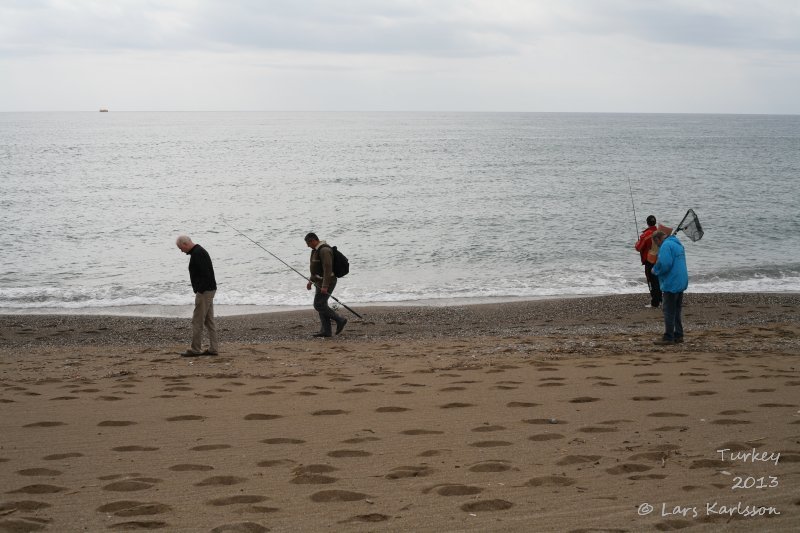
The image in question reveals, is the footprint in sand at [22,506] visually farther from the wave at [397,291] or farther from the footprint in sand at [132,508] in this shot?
the wave at [397,291]

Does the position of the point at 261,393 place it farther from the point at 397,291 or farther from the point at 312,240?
the point at 397,291

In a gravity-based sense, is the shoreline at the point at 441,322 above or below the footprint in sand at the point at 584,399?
below

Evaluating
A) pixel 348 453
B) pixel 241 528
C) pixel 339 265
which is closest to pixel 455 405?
pixel 348 453

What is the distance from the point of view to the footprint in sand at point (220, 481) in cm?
457

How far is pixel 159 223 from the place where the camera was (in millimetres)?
29969

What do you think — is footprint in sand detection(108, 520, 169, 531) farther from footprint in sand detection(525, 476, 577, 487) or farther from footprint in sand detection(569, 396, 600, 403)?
footprint in sand detection(569, 396, 600, 403)

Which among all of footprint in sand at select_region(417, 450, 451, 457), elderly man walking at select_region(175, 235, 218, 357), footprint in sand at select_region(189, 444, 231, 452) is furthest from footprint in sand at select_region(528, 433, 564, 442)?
elderly man walking at select_region(175, 235, 218, 357)

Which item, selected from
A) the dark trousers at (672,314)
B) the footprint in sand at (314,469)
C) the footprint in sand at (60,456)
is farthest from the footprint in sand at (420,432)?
the dark trousers at (672,314)

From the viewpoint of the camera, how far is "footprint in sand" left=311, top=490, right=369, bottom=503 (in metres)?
4.29

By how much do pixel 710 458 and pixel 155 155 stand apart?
7143 centimetres

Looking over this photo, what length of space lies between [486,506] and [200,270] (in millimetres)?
6463

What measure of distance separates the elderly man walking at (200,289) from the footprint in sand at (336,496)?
5668 mm

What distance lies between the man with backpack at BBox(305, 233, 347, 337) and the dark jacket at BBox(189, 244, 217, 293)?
6.07 feet

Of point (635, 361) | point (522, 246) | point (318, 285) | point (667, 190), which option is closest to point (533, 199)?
point (667, 190)
